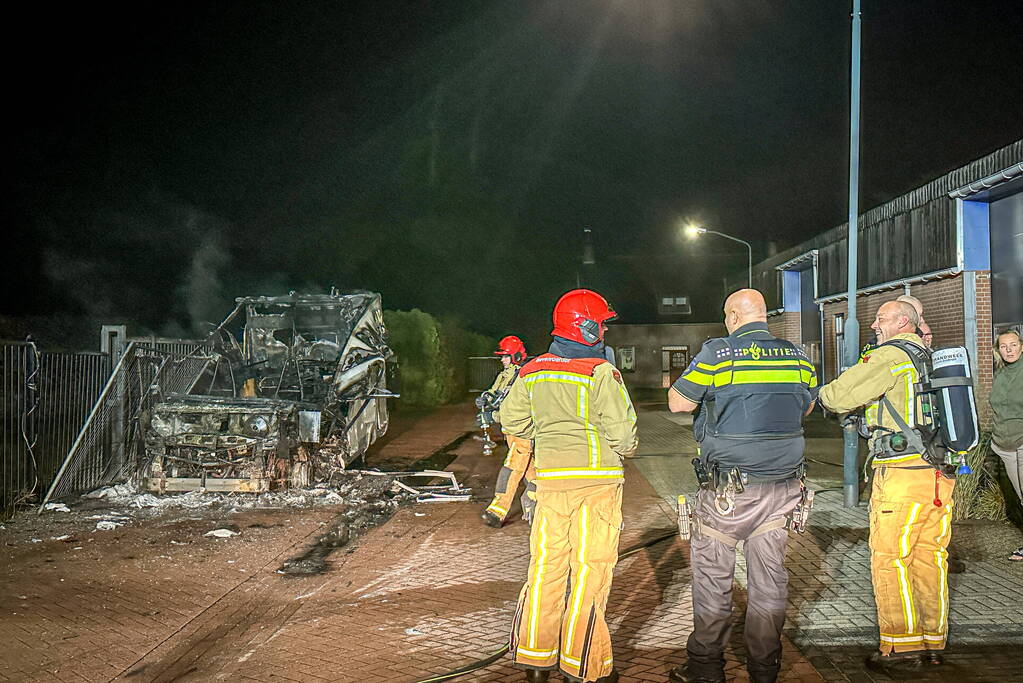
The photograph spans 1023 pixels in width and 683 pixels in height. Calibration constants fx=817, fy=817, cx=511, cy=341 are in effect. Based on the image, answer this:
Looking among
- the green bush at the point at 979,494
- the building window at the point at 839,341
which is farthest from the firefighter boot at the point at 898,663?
the building window at the point at 839,341

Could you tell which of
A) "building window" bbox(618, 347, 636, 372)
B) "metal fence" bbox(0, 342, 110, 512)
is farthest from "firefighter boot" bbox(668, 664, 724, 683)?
"building window" bbox(618, 347, 636, 372)

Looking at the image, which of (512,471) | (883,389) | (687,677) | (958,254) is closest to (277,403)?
(512,471)

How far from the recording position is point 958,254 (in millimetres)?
14961

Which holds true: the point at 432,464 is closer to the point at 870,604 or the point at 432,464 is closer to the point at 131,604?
the point at 131,604

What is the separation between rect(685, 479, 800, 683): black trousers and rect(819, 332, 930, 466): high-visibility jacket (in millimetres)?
659

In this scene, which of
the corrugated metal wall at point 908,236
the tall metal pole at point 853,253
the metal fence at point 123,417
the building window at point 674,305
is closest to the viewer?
the tall metal pole at point 853,253

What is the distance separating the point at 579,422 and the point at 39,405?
7.97 m

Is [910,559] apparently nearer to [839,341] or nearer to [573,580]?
[573,580]

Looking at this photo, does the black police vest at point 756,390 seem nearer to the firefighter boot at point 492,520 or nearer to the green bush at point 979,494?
the firefighter boot at point 492,520

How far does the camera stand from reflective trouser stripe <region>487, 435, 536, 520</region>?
26.9ft

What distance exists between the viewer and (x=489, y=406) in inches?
328

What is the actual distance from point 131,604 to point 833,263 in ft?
65.0

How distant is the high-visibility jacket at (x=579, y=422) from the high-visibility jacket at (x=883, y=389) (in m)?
1.23

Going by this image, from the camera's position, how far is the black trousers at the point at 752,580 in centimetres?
417
